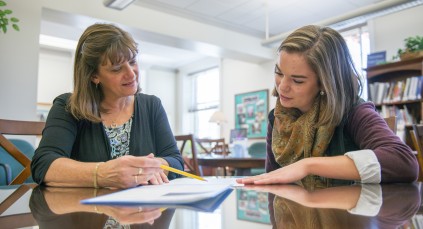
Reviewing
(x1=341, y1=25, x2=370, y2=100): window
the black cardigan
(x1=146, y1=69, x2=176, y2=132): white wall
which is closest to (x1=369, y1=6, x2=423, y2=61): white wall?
(x1=341, y1=25, x2=370, y2=100): window

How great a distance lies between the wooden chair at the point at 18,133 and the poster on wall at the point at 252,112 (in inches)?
201

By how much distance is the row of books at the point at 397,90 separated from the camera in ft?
12.3

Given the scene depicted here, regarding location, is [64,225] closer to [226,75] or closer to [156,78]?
[226,75]

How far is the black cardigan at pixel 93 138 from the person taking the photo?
3.08 ft

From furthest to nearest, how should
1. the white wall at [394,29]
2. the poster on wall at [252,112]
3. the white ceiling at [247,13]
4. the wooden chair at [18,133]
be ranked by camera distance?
the poster on wall at [252,112]
the white wall at [394,29]
the white ceiling at [247,13]
the wooden chair at [18,133]

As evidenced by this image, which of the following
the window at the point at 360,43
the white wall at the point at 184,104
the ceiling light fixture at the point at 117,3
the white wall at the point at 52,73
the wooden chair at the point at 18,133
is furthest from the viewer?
the white wall at the point at 184,104

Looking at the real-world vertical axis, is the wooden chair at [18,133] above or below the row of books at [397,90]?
below

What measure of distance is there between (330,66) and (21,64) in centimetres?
350

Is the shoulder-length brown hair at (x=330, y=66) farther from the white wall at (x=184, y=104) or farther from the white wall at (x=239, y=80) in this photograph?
the white wall at (x=184, y=104)

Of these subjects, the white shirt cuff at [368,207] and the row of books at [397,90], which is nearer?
the white shirt cuff at [368,207]

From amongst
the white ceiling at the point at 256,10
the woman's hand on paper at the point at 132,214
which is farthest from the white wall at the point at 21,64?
the woman's hand on paper at the point at 132,214

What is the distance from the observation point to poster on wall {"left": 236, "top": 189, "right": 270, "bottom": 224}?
0.41 metres

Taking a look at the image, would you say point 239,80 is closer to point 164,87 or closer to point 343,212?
point 164,87

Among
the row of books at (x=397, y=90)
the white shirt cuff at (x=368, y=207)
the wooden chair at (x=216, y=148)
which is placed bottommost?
the wooden chair at (x=216, y=148)
